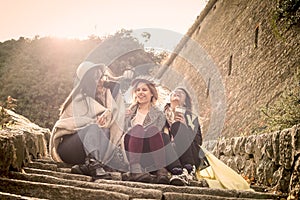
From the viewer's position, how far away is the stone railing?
357 centimetres

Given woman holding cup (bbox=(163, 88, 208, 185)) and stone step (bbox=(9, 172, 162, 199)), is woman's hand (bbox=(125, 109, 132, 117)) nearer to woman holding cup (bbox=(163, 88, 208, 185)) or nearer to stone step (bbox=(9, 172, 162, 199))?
woman holding cup (bbox=(163, 88, 208, 185))

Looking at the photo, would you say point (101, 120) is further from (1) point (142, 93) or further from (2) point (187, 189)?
(2) point (187, 189)

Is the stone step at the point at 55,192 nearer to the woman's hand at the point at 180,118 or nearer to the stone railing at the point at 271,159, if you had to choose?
the stone railing at the point at 271,159

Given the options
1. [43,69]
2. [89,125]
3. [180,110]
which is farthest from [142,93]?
[43,69]

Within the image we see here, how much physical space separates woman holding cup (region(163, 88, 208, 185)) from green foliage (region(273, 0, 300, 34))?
2.79 meters

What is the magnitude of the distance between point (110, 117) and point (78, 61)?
16.4 meters

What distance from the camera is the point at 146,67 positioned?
24.7 meters

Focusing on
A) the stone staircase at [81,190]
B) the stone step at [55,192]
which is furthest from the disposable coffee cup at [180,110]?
the stone step at [55,192]

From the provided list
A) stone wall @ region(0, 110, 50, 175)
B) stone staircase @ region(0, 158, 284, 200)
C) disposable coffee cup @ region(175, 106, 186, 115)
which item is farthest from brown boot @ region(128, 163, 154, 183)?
disposable coffee cup @ region(175, 106, 186, 115)

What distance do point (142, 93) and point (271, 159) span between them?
1.68 meters

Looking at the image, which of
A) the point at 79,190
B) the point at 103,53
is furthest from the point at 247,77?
the point at 103,53

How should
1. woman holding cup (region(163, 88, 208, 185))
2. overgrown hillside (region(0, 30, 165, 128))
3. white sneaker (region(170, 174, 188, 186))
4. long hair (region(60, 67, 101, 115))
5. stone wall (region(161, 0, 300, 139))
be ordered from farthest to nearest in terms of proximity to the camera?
overgrown hillside (region(0, 30, 165, 128)), stone wall (region(161, 0, 300, 139)), long hair (region(60, 67, 101, 115)), woman holding cup (region(163, 88, 208, 185)), white sneaker (region(170, 174, 188, 186))

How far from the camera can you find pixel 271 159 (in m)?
4.20

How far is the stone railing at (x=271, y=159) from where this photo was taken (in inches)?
140
